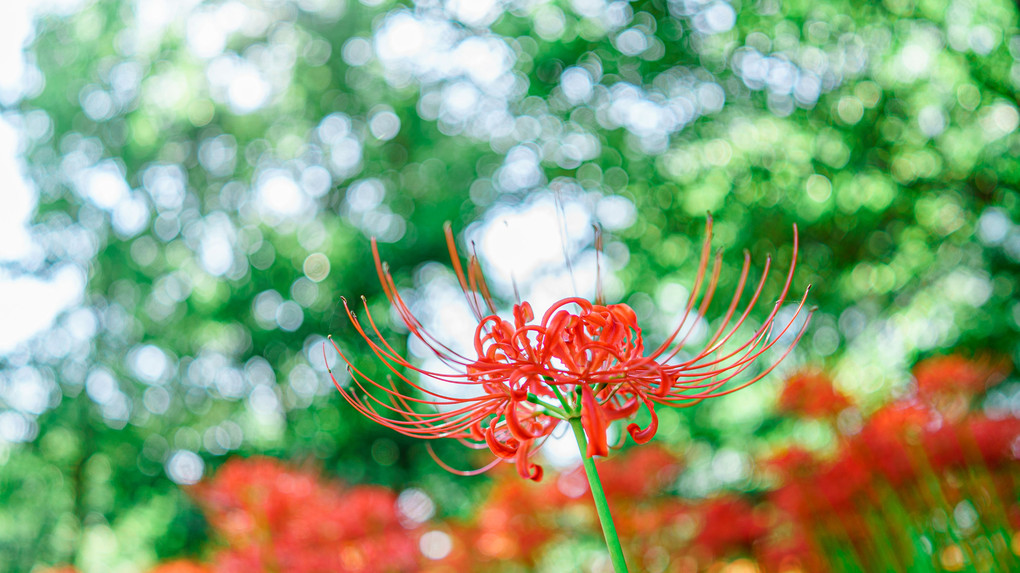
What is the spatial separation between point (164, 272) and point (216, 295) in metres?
0.55

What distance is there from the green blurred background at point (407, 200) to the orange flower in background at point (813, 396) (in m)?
1.61

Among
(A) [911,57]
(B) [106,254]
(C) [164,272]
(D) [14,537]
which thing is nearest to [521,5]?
(A) [911,57]

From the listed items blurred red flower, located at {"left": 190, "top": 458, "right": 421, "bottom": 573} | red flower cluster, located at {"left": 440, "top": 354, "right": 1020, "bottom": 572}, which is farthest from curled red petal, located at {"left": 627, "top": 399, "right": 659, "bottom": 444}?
blurred red flower, located at {"left": 190, "top": 458, "right": 421, "bottom": 573}

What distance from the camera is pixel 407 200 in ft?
17.7

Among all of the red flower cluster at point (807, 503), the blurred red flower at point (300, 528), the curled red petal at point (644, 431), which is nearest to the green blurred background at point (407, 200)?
the red flower cluster at point (807, 503)

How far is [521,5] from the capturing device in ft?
16.0

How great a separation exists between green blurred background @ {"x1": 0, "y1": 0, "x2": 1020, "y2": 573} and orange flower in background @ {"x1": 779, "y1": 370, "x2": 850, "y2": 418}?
5.28ft

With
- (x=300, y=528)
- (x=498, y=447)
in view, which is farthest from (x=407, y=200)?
(x=498, y=447)

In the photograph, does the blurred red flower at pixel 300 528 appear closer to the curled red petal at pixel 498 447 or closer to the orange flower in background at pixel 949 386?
the curled red petal at pixel 498 447

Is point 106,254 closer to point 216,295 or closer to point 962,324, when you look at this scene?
point 216,295

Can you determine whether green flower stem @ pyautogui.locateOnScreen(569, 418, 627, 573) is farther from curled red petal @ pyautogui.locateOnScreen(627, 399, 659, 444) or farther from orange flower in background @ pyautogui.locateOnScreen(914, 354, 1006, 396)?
orange flower in background @ pyautogui.locateOnScreen(914, 354, 1006, 396)

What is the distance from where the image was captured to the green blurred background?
13.0ft

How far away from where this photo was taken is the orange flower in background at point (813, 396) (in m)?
2.36

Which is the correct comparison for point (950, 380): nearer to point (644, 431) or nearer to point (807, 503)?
point (807, 503)
